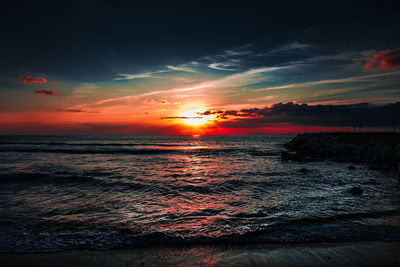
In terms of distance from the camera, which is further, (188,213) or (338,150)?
(338,150)

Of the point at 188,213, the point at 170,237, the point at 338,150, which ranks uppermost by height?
the point at 170,237

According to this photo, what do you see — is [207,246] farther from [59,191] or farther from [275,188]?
[59,191]

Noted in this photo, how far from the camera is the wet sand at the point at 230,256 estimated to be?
160 inches

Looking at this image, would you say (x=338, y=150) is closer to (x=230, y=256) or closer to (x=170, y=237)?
(x=230, y=256)

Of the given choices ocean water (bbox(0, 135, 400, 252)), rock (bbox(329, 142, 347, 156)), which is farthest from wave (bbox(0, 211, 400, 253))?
rock (bbox(329, 142, 347, 156))

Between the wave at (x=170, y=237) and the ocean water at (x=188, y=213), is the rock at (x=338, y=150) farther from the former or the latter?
the wave at (x=170, y=237)

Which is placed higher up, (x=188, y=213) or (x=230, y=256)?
(x=230, y=256)

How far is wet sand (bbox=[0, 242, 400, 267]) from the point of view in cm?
406

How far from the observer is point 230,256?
14.2 feet

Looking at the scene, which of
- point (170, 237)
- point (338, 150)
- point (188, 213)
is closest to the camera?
point (170, 237)

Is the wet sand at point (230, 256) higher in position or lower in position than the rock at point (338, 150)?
higher

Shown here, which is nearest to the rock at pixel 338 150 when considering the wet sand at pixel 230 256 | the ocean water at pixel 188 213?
the ocean water at pixel 188 213

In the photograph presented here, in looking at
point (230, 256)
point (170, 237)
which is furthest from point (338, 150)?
point (170, 237)

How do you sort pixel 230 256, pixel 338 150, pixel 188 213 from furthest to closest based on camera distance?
1. pixel 338 150
2. pixel 188 213
3. pixel 230 256
